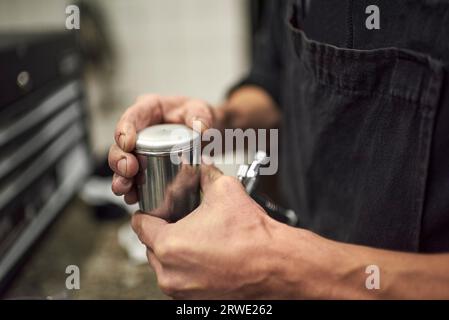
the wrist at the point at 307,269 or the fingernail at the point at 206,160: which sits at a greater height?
the fingernail at the point at 206,160

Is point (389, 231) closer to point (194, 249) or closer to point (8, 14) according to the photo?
point (194, 249)

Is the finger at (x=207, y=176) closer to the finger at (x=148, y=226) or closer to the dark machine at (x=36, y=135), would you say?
the finger at (x=148, y=226)

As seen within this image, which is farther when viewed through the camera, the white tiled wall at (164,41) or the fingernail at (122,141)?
the white tiled wall at (164,41)

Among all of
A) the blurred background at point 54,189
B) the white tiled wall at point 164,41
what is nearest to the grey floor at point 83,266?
the blurred background at point 54,189

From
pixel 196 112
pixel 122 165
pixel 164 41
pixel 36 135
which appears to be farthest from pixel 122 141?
pixel 164 41

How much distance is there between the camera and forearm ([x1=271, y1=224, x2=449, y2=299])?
322mm

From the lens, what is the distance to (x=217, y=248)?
0.32 m

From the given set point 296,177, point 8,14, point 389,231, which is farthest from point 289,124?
point 8,14

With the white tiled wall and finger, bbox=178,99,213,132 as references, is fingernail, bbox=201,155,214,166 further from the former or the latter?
the white tiled wall

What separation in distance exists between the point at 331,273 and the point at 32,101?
16.2 inches

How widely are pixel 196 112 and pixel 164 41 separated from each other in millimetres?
1048

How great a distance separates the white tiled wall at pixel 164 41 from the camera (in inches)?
54.7

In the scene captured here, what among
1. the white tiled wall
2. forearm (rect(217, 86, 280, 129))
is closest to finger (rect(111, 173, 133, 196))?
forearm (rect(217, 86, 280, 129))
